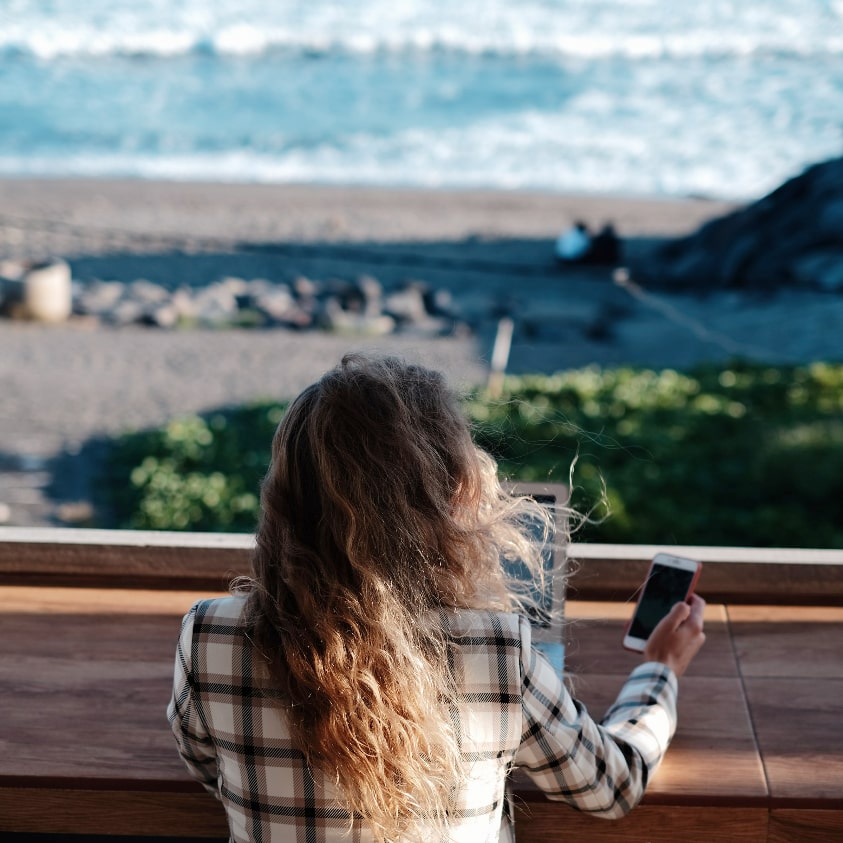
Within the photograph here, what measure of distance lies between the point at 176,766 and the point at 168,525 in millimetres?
3943

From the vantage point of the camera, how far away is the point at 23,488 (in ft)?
20.5

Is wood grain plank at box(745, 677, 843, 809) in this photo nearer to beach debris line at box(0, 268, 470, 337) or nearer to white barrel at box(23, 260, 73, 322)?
beach debris line at box(0, 268, 470, 337)

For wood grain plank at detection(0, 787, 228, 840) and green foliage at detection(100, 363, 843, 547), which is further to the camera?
green foliage at detection(100, 363, 843, 547)

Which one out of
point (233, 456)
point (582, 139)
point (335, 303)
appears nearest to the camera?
point (233, 456)

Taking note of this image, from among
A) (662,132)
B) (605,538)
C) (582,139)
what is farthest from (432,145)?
(605,538)

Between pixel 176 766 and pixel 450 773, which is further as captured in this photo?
pixel 176 766

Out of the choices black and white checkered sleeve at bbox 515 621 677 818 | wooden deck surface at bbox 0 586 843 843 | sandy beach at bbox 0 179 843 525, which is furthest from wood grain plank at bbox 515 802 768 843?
sandy beach at bbox 0 179 843 525

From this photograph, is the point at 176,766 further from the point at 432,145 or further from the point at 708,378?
the point at 432,145

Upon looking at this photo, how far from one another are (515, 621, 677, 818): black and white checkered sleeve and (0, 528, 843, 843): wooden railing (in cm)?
13

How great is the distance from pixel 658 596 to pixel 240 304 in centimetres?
943

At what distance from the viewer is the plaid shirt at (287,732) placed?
3.87 feet

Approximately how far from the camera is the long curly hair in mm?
1144

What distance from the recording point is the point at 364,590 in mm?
1153

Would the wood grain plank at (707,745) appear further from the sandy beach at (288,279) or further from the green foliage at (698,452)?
the sandy beach at (288,279)
